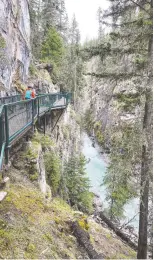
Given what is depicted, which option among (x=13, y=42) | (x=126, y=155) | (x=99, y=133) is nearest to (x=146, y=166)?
(x=126, y=155)

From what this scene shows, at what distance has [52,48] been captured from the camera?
3200cm

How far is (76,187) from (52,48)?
24143 millimetres

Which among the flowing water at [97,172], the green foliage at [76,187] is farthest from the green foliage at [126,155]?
the flowing water at [97,172]

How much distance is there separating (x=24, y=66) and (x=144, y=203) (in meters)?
16.6

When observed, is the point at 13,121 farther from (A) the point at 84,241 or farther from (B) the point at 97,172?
(B) the point at 97,172

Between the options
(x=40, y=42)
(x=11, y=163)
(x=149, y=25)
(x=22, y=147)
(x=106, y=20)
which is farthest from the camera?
(x=40, y=42)

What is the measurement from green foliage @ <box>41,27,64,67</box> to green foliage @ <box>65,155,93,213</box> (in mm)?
19650

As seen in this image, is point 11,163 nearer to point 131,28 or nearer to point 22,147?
point 22,147

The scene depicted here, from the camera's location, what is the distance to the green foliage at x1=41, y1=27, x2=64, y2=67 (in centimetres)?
3100

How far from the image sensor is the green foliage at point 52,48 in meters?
31.0

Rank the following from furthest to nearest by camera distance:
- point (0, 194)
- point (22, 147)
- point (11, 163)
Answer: point (22, 147) < point (11, 163) < point (0, 194)

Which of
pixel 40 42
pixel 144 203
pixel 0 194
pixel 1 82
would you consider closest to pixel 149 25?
pixel 144 203

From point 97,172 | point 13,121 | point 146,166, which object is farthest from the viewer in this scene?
point 97,172

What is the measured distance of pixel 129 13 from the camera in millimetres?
7473
